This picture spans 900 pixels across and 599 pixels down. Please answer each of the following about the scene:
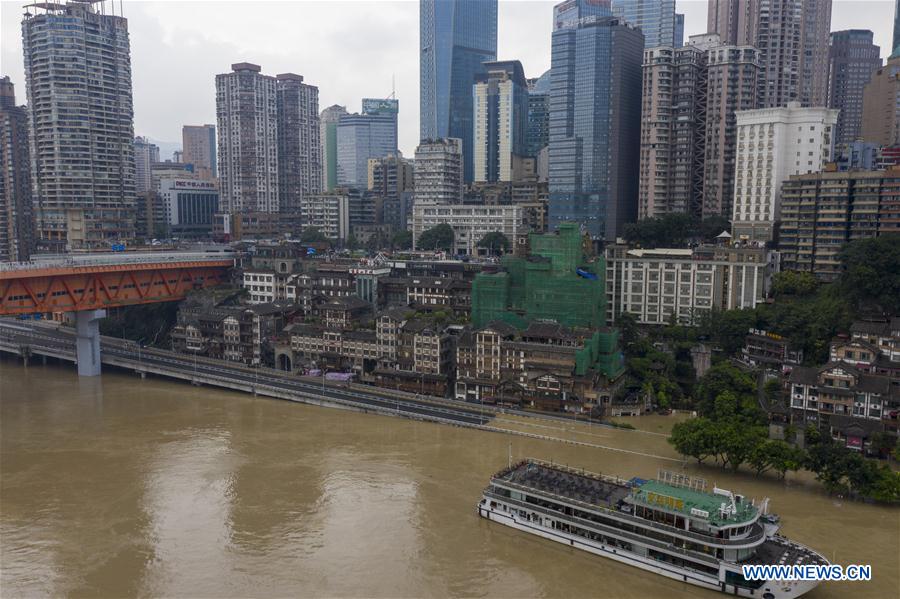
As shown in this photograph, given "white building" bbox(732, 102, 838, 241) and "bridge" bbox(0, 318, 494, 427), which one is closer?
"bridge" bbox(0, 318, 494, 427)

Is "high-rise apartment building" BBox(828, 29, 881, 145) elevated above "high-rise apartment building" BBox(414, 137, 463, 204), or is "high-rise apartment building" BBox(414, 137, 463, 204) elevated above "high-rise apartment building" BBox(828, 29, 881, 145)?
"high-rise apartment building" BBox(828, 29, 881, 145)

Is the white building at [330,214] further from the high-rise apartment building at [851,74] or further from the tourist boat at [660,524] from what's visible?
the tourist boat at [660,524]

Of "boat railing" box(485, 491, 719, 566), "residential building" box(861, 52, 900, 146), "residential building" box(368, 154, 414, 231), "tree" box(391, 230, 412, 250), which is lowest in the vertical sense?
"boat railing" box(485, 491, 719, 566)

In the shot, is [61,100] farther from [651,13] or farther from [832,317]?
[651,13]

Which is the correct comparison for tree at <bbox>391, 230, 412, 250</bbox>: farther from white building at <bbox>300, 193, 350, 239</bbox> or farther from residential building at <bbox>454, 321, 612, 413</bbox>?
residential building at <bbox>454, 321, 612, 413</bbox>

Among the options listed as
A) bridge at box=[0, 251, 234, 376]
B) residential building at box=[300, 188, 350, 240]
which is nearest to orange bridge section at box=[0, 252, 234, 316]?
bridge at box=[0, 251, 234, 376]

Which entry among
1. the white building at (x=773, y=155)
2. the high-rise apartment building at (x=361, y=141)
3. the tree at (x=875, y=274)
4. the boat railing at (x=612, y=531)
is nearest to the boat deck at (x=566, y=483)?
the boat railing at (x=612, y=531)

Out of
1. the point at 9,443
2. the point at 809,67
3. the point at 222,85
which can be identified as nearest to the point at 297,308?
the point at 9,443
